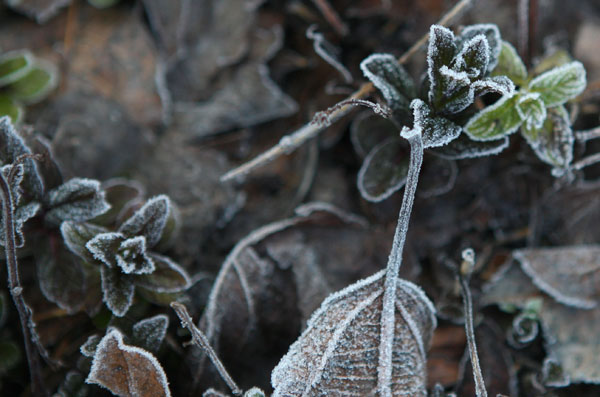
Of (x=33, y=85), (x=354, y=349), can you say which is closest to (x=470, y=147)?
(x=354, y=349)

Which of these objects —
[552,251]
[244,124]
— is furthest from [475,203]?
[244,124]

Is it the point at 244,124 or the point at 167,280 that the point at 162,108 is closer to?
the point at 244,124

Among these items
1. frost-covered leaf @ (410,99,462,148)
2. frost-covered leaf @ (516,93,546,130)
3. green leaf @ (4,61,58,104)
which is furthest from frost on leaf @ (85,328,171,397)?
frost-covered leaf @ (516,93,546,130)

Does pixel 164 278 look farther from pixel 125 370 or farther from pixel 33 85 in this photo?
pixel 33 85

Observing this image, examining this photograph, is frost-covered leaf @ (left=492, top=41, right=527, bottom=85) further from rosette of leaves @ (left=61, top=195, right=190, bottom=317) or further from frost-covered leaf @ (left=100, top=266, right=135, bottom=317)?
frost-covered leaf @ (left=100, top=266, right=135, bottom=317)

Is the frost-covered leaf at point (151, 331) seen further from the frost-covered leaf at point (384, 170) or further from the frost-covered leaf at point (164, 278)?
the frost-covered leaf at point (384, 170)
